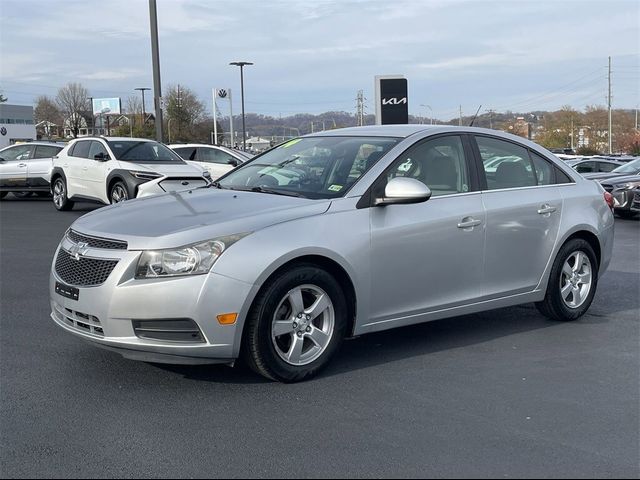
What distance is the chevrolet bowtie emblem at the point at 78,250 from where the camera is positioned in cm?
467

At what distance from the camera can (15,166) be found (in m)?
19.5

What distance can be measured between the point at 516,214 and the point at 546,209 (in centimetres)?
40

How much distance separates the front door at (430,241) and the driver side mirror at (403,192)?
9 centimetres

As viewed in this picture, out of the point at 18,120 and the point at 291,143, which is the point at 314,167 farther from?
the point at 18,120

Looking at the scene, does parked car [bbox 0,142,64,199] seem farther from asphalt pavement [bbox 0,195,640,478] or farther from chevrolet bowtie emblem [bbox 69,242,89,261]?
chevrolet bowtie emblem [bbox 69,242,89,261]

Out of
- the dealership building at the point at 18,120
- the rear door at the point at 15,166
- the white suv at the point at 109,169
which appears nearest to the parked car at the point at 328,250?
the white suv at the point at 109,169

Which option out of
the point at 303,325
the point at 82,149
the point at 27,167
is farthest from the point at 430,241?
the point at 27,167

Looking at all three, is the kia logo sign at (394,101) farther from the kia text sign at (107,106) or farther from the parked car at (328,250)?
the kia text sign at (107,106)

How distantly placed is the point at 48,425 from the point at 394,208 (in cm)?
262

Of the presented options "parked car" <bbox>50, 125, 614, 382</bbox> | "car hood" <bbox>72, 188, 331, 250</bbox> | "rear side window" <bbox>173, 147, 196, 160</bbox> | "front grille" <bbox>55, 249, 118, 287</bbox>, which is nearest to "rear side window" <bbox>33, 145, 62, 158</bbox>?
"rear side window" <bbox>173, 147, 196, 160</bbox>

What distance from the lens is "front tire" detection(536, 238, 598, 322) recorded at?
20.6 ft

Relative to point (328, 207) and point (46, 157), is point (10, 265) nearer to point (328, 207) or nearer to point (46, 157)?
point (328, 207)

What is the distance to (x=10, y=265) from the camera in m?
9.30

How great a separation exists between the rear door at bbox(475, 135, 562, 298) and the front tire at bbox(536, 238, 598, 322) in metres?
0.23
